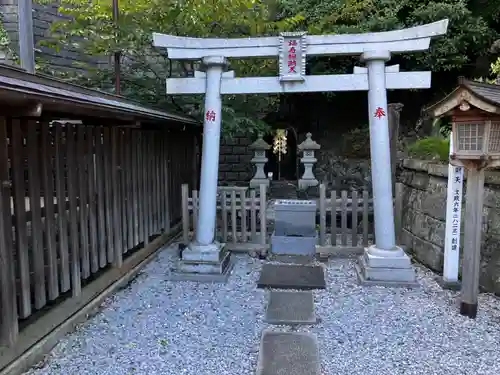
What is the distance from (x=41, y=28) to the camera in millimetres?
11344

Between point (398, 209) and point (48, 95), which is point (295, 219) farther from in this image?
point (48, 95)

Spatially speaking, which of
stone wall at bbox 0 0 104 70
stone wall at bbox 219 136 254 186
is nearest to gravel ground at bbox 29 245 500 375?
stone wall at bbox 219 136 254 186

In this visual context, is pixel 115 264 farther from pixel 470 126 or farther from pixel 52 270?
pixel 470 126

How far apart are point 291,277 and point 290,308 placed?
107 cm

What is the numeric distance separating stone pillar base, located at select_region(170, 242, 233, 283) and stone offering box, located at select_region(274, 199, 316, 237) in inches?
57.9

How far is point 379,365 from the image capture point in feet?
10.8

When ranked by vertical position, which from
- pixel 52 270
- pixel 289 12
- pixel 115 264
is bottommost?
pixel 115 264

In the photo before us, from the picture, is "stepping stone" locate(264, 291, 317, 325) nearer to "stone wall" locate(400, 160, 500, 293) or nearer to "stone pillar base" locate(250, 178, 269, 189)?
"stone wall" locate(400, 160, 500, 293)

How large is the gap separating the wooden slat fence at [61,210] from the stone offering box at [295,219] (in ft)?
7.28

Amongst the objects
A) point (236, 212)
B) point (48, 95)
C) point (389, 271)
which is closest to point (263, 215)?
point (236, 212)

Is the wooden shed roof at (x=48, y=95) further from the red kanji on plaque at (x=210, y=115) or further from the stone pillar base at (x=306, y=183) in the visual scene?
the stone pillar base at (x=306, y=183)

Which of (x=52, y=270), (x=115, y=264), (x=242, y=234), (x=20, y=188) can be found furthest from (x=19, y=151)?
(x=242, y=234)

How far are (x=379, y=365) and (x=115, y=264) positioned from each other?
348 cm

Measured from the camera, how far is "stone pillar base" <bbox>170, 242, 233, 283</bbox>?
5.48 meters
